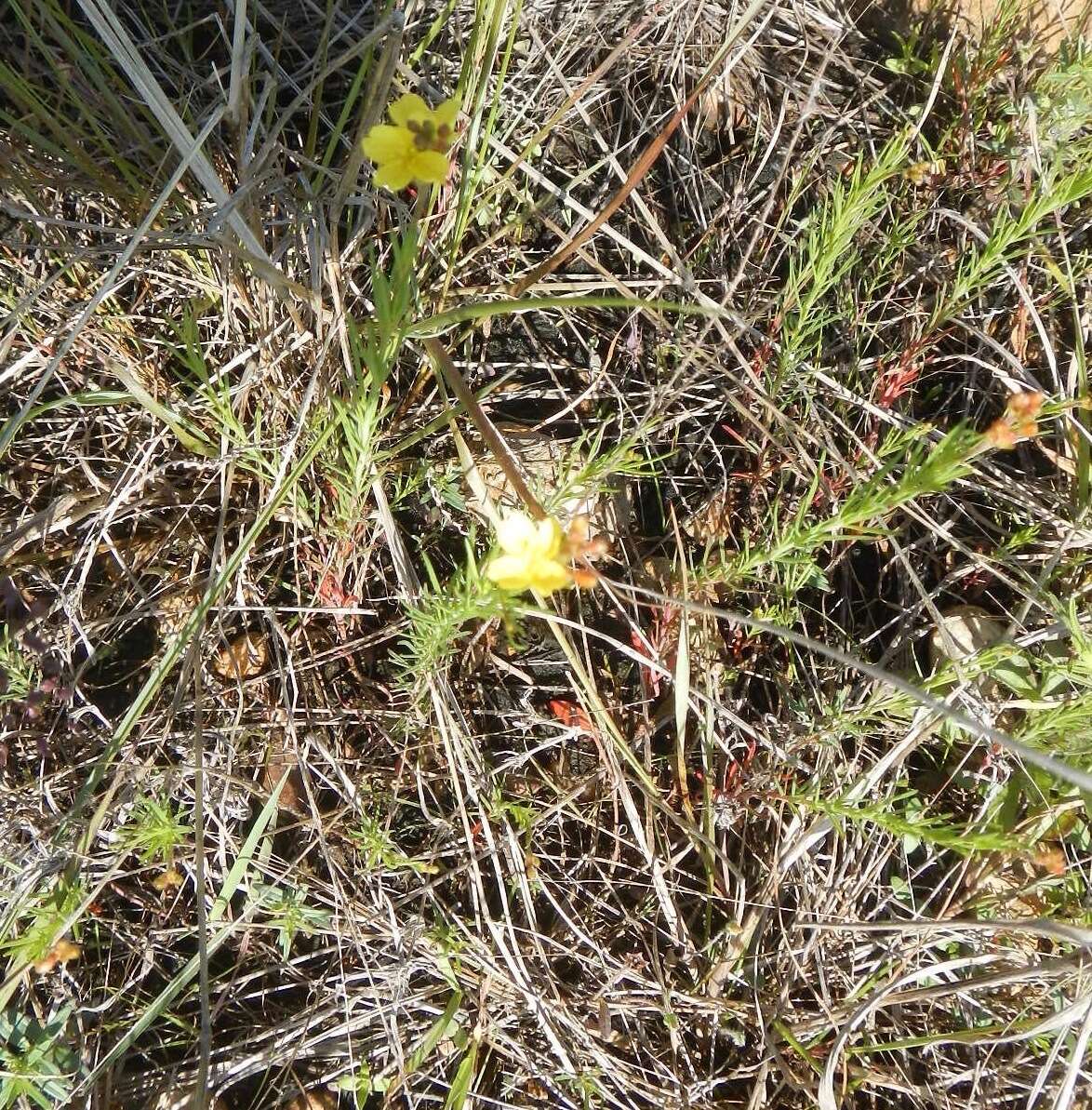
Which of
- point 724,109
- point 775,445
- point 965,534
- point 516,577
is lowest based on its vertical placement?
point 965,534

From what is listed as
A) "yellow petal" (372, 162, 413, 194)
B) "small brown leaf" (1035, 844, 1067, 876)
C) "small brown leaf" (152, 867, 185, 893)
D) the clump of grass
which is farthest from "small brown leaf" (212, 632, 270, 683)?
"small brown leaf" (1035, 844, 1067, 876)

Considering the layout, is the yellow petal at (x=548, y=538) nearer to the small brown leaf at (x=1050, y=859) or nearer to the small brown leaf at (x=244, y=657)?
the small brown leaf at (x=244, y=657)

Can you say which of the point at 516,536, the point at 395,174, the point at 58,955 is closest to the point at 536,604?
the point at 516,536

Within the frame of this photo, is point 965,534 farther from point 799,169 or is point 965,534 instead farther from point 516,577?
point 516,577

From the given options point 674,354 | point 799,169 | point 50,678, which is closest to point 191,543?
point 50,678

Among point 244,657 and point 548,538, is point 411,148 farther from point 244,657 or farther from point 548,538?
point 244,657

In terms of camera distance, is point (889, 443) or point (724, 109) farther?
point (724, 109)

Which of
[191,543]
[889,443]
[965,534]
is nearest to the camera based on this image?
[889,443]
